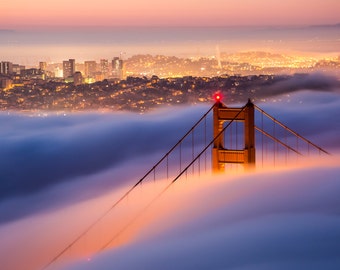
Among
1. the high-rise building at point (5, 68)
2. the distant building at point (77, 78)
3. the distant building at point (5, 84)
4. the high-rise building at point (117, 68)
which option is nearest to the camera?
the distant building at point (5, 84)

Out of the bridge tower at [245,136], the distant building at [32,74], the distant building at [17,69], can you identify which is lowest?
the bridge tower at [245,136]

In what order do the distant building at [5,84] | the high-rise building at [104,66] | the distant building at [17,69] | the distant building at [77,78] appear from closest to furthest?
the distant building at [5,84] < the distant building at [77,78] < the distant building at [17,69] < the high-rise building at [104,66]

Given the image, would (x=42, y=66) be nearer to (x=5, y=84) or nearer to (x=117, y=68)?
(x=117, y=68)

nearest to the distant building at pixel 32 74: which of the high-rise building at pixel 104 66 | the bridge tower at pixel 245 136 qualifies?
the high-rise building at pixel 104 66

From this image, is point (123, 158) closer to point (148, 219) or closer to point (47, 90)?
point (47, 90)

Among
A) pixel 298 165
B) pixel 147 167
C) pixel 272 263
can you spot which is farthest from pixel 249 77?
pixel 272 263

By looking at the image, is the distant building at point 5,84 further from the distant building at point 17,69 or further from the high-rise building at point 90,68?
the high-rise building at point 90,68

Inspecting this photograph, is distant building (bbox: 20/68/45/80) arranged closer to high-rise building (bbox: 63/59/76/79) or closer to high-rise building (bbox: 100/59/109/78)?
high-rise building (bbox: 63/59/76/79)
